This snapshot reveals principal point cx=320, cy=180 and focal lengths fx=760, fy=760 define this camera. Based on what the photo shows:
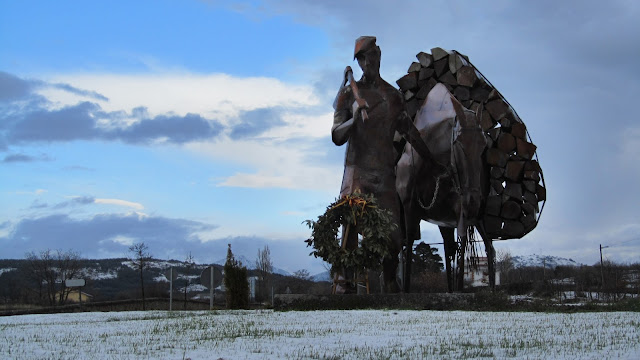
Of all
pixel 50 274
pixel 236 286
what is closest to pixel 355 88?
pixel 236 286

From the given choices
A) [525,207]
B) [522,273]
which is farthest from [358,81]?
[522,273]

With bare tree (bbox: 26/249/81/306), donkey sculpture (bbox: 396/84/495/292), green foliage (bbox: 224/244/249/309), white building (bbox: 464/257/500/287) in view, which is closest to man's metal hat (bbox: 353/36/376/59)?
donkey sculpture (bbox: 396/84/495/292)

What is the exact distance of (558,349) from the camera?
19.2 ft

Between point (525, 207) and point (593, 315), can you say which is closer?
point (593, 315)

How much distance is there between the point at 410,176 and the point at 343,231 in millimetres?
2811

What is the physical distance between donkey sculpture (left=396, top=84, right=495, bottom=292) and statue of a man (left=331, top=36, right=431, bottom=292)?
3.02ft

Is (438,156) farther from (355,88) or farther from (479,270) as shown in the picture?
(479,270)

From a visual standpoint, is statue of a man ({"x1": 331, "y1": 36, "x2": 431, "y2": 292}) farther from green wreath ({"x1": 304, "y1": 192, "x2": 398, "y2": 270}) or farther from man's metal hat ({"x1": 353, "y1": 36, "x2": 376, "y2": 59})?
green wreath ({"x1": 304, "y1": 192, "x2": 398, "y2": 270})

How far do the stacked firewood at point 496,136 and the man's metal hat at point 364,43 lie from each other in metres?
3.06

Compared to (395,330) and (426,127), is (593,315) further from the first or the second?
(426,127)

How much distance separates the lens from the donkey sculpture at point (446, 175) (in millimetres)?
13258

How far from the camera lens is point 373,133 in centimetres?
1298

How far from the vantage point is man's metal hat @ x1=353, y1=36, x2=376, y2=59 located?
1304cm

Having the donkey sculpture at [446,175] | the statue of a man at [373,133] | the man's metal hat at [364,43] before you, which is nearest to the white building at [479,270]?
the donkey sculpture at [446,175]
